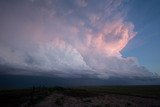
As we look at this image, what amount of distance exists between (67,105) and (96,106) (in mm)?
6655

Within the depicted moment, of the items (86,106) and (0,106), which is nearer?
(86,106)

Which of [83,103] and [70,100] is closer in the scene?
[83,103]

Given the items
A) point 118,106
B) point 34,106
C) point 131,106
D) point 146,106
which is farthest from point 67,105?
point 146,106

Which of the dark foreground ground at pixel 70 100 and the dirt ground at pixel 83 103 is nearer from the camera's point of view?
the dirt ground at pixel 83 103

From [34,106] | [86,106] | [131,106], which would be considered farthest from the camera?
[131,106]

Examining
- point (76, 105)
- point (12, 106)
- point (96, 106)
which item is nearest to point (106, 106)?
point (96, 106)

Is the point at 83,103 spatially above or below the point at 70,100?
below

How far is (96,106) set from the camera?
43812mm

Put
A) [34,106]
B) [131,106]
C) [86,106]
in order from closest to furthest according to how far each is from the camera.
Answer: [34,106]
[86,106]
[131,106]

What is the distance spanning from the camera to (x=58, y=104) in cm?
4388

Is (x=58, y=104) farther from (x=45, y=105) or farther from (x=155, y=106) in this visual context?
(x=155, y=106)

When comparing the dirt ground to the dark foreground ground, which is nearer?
the dirt ground

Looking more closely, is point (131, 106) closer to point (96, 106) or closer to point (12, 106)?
point (96, 106)

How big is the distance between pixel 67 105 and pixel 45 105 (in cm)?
517
